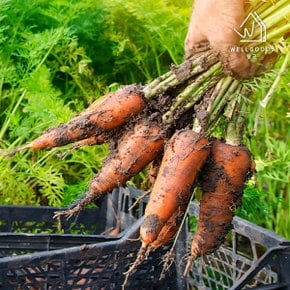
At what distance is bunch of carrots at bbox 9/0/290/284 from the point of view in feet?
3.31

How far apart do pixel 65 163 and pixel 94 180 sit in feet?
2.34

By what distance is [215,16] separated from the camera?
0.99m

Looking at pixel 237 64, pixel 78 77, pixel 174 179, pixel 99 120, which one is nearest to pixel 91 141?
pixel 99 120

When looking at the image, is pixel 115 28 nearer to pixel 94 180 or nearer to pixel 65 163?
pixel 65 163

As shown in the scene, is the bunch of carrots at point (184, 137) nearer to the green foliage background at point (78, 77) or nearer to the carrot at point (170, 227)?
the carrot at point (170, 227)

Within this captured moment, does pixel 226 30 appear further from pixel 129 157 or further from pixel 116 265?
pixel 116 265

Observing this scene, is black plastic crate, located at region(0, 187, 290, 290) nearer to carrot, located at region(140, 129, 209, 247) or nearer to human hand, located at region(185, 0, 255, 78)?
carrot, located at region(140, 129, 209, 247)

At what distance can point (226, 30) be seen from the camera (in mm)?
971

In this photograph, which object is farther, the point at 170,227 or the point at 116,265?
the point at 116,265

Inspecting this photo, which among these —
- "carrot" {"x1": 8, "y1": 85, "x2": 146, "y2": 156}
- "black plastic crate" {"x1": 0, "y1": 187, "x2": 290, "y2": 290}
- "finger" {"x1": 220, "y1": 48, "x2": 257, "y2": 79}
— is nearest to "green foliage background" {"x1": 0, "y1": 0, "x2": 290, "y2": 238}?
"black plastic crate" {"x1": 0, "y1": 187, "x2": 290, "y2": 290}

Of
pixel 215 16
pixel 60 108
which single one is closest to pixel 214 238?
pixel 215 16

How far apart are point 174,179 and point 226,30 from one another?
240 mm

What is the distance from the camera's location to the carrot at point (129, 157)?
3.51 feet

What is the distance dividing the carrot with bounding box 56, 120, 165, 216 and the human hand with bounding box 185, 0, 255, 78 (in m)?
0.16
